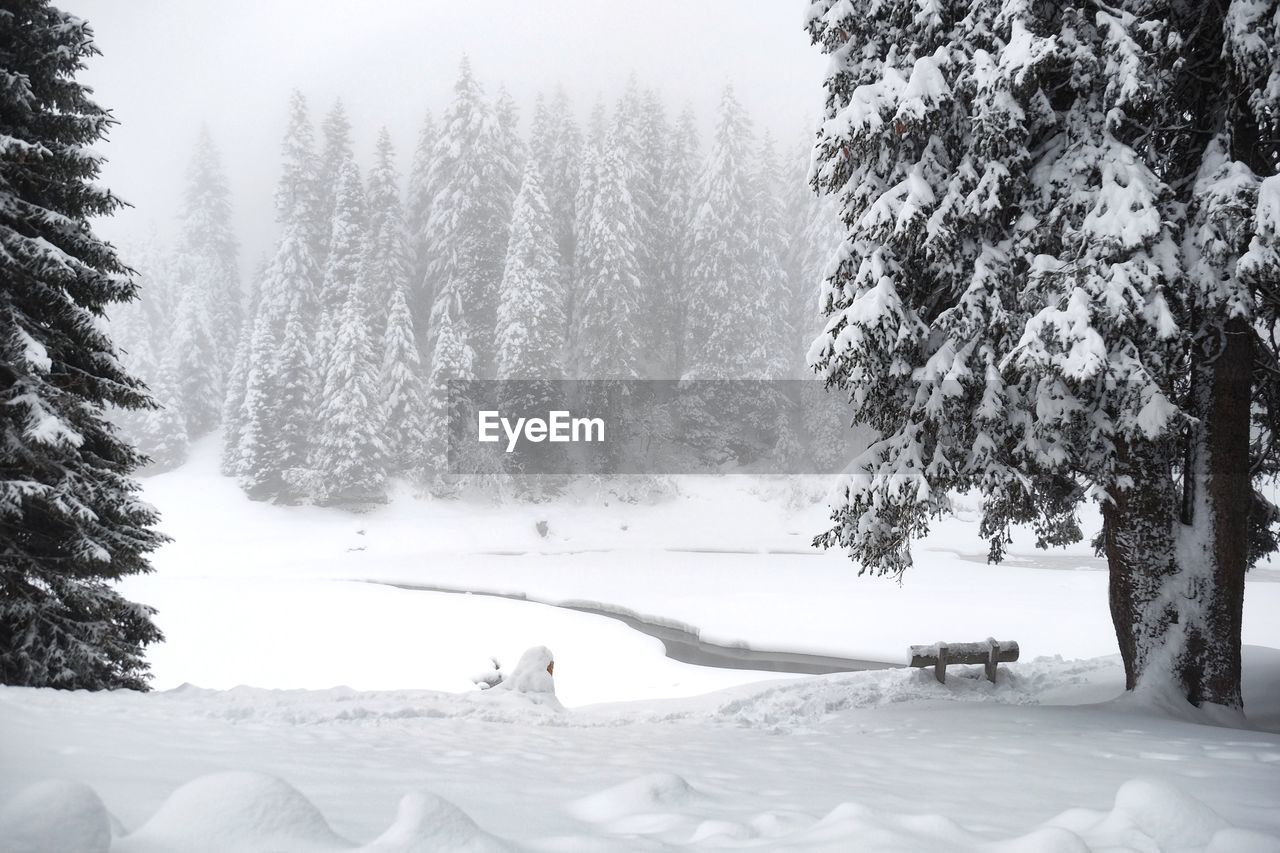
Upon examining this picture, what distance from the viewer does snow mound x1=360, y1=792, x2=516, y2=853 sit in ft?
5.77

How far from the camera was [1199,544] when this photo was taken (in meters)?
6.77

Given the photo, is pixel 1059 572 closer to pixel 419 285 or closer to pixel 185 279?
pixel 419 285

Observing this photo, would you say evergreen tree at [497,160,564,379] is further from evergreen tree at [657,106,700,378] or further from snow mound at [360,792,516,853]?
snow mound at [360,792,516,853]

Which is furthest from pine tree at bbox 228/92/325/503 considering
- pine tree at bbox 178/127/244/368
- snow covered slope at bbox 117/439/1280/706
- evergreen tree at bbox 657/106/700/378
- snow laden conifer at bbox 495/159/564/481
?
evergreen tree at bbox 657/106/700/378

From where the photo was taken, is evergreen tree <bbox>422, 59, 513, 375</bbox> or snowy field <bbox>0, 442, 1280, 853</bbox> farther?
evergreen tree <bbox>422, 59, 513, 375</bbox>

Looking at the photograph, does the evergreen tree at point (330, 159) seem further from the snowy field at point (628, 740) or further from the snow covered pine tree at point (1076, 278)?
the snow covered pine tree at point (1076, 278)

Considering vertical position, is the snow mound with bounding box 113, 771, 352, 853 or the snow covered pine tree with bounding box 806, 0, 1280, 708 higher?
the snow covered pine tree with bounding box 806, 0, 1280, 708

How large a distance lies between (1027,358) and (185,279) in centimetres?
5947

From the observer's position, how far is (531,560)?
28.3 metres

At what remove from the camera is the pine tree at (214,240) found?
47747mm

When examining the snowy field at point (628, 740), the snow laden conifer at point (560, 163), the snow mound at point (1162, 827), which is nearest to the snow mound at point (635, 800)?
the snowy field at point (628, 740)

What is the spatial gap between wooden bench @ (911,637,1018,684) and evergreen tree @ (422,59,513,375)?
30650mm

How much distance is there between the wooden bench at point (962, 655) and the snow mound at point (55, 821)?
8956 millimetres

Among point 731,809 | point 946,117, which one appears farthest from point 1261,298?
point 731,809
